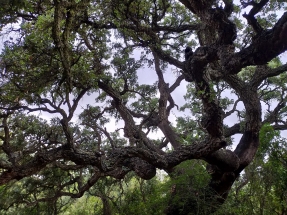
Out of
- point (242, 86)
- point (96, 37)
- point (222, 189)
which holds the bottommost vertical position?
point (222, 189)

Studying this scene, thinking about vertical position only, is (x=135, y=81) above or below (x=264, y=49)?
above

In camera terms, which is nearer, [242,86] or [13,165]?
[13,165]

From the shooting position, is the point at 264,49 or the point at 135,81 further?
the point at 135,81

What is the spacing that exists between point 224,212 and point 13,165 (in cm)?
341

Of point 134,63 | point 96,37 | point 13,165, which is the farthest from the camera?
point 134,63

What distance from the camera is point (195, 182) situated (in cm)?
489

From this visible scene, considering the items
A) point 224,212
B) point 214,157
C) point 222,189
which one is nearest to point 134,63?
point 214,157

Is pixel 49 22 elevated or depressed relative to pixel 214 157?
elevated

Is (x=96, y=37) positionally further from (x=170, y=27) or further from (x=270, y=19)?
(x=270, y=19)

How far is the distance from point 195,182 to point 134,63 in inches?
127

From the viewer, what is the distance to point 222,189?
215 inches

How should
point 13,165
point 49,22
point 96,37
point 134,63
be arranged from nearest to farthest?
point 49,22
point 13,165
point 96,37
point 134,63

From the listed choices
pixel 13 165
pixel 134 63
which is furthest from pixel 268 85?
pixel 13 165

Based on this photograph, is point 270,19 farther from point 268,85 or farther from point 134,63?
point 134,63
